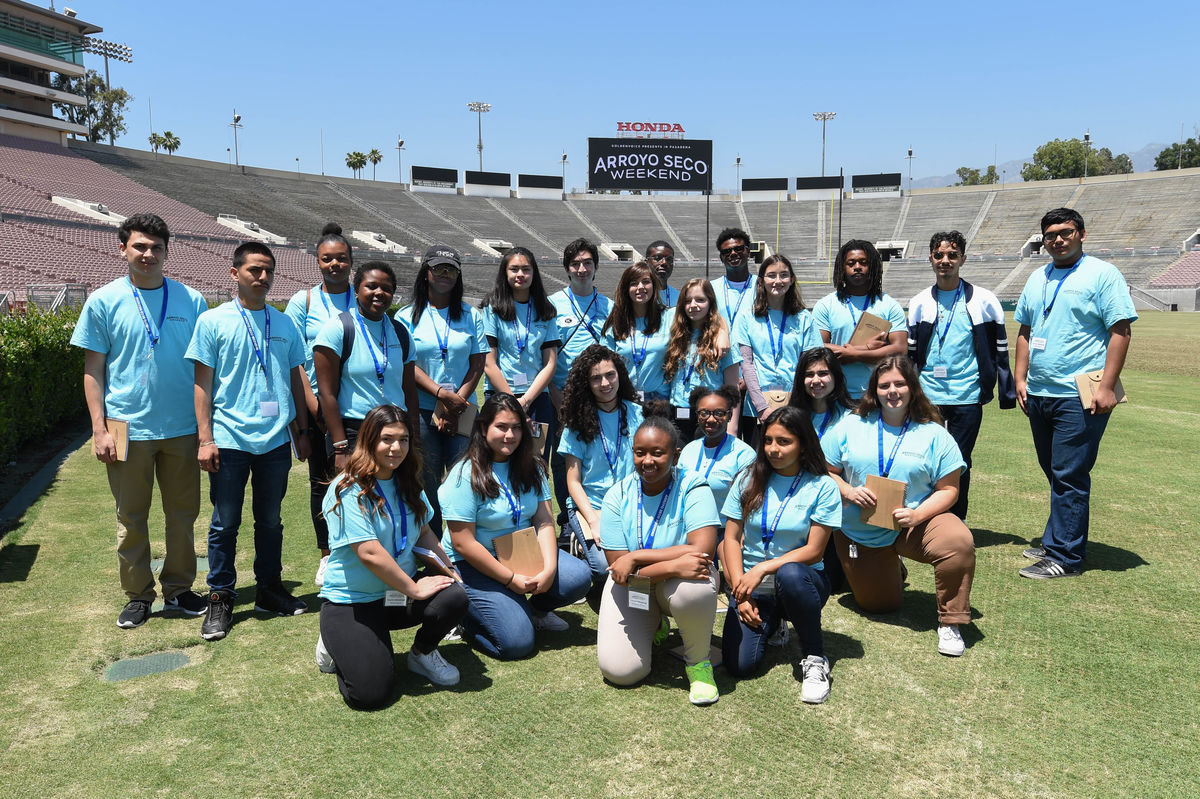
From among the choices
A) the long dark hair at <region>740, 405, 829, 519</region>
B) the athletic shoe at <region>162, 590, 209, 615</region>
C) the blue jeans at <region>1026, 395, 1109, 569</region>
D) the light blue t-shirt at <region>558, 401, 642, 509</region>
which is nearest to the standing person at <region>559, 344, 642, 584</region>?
the light blue t-shirt at <region>558, 401, 642, 509</region>

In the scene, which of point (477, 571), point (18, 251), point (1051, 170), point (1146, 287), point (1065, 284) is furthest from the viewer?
point (1051, 170)

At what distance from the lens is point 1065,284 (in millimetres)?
4879

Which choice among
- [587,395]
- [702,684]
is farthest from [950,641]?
[587,395]

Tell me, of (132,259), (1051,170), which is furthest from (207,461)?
(1051,170)

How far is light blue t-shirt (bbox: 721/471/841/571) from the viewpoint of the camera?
147 inches

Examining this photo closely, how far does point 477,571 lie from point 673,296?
280 cm

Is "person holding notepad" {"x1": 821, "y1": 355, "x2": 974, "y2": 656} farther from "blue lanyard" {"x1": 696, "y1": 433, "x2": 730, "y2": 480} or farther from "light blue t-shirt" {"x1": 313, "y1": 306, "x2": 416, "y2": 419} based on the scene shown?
"light blue t-shirt" {"x1": 313, "y1": 306, "x2": 416, "y2": 419}

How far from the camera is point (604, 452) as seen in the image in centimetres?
445

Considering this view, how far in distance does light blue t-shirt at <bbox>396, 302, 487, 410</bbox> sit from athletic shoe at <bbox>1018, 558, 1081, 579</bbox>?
370 cm

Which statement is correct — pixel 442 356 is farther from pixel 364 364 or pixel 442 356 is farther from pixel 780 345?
pixel 780 345

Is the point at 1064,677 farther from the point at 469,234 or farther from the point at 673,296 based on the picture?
the point at 469,234

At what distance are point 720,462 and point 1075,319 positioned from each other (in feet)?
8.17

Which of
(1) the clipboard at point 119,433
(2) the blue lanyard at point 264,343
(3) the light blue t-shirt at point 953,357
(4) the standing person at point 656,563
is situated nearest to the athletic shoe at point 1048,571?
(3) the light blue t-shirt at point 953,357

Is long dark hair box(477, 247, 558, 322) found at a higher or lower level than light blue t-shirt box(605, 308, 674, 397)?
higher
